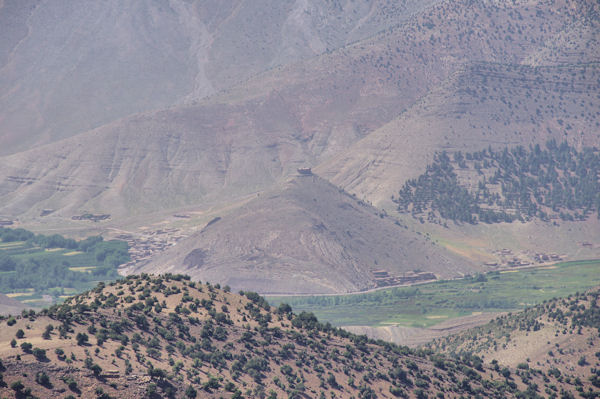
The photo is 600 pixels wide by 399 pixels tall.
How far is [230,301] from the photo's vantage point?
9656 cm

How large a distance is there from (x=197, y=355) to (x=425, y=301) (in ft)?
381

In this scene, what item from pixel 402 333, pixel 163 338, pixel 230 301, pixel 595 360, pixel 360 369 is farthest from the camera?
pixel 402 333

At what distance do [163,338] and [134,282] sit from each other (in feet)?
57.2

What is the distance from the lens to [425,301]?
616 ft

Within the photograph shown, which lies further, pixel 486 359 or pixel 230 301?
pixel 486 359

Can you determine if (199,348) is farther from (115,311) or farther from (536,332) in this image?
(536,332)

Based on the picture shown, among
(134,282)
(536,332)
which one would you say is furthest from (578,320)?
(134,282)

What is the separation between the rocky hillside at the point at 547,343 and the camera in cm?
11025

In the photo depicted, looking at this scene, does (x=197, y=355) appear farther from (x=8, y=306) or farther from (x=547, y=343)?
(x=8, y=306)

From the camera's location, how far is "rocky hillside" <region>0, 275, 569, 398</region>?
63750mm

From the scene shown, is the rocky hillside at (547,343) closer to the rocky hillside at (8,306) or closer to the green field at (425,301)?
the green field at (425,301)

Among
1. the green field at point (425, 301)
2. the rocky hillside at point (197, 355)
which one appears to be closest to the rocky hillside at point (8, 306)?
the green field at point (425, 301)

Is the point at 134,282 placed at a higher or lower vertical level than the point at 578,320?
higher

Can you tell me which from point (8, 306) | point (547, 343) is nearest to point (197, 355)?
point (547, 343)
